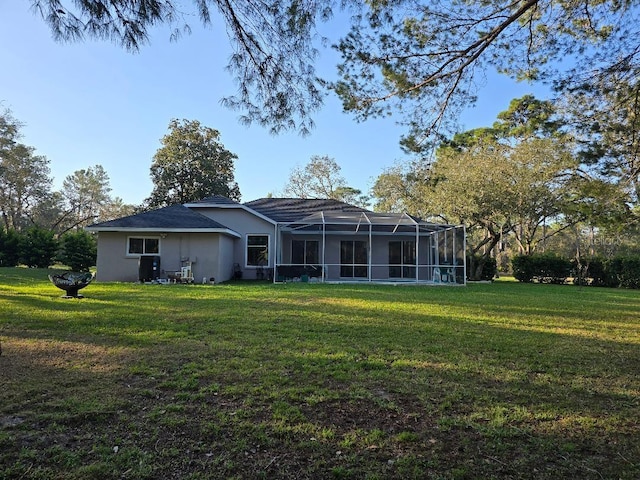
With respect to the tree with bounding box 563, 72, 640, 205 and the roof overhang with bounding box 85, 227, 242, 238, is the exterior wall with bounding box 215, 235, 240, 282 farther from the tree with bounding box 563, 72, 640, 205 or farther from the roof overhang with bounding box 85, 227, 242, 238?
the tree with bounding box 563, 72, 640, 205

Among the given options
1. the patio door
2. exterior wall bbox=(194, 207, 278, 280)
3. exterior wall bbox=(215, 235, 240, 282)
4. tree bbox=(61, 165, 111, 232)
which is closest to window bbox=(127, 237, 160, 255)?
exterior wall bbox=(215, 235, 240, 282)

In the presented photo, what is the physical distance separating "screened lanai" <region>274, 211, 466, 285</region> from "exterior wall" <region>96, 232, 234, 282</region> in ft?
9.31

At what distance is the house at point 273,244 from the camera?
576 inches

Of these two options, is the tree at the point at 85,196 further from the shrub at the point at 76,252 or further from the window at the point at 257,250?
the window at the point at 257,250

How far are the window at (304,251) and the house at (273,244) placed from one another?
0.05 metres

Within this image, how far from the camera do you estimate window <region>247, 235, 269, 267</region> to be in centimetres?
1742

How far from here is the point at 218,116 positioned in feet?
17.8

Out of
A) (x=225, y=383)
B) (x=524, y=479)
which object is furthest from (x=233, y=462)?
(x=524, y=479)

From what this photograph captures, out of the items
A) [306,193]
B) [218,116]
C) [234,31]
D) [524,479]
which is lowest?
[524,479]

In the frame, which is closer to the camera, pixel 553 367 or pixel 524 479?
pixel 524 479

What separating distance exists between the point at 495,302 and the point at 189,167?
24.3m

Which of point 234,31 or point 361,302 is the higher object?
point 234,31

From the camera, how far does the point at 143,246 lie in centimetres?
1486

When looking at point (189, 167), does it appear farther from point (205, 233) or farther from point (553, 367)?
point (553, 367)
